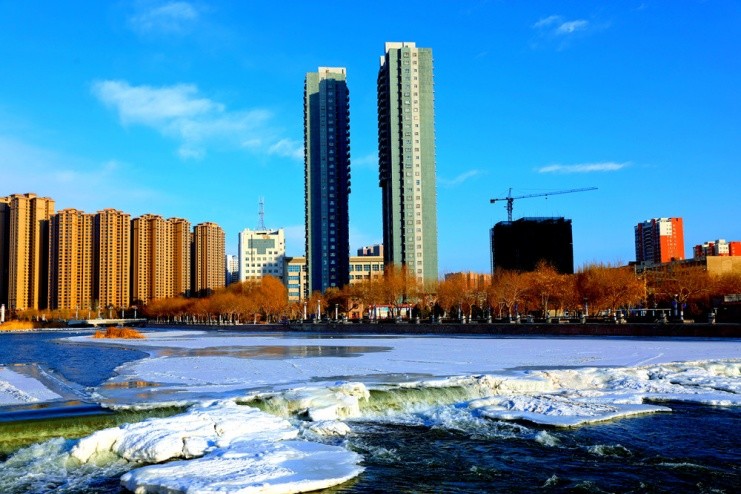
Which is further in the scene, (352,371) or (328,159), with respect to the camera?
(328,159)

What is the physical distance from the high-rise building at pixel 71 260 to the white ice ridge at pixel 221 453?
182 metres

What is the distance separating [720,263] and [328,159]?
3702 inches

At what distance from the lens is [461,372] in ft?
70.4

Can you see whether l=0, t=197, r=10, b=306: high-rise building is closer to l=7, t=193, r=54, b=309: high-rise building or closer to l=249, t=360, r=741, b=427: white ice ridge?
l=7, t=193, r=54, b=309: high-rise building

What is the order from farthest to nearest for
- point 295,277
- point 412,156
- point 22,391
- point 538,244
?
point 295,277 < point 538,244 < point 412,156 < point 22,391

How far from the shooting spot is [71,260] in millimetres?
184000

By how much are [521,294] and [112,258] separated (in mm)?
142608

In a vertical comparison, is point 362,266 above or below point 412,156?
below

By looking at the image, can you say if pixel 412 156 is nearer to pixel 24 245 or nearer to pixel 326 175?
pixel 326 175

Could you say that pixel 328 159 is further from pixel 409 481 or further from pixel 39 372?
pixel 409 481

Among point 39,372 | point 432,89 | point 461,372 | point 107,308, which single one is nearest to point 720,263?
point 432,89

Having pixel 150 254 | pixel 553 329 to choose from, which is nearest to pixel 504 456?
pixel 553 329

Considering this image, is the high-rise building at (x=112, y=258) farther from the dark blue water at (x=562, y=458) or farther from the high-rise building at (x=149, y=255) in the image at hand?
the dark blue water at (x=562, y=458)

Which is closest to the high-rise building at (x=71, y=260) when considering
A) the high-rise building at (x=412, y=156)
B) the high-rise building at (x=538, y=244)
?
the high-rise building at (x=412, y=156)
